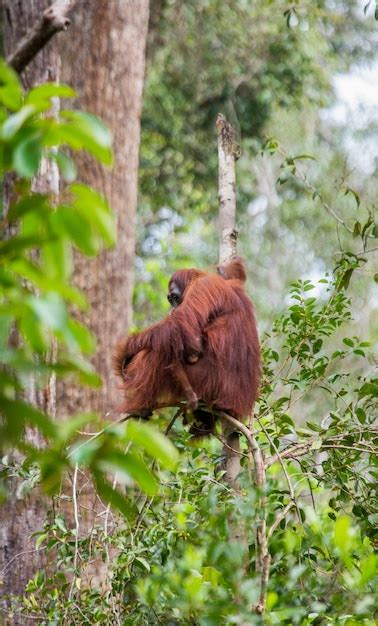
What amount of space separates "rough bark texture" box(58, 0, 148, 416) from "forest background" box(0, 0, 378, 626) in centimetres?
1

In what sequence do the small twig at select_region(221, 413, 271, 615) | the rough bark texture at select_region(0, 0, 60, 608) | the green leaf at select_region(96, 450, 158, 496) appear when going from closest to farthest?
the green leaf at select_region(96, 450, 158, 496)
the small twig at select_region(221, 413, 271, 615)
the rough bark texture at select_region(0, 0, 60, 608)

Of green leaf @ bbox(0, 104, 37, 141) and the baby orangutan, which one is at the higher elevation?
green leaf @ bbox(0, 104, 37, 141)

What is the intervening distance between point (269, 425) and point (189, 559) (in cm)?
137

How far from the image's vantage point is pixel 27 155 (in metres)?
0.94

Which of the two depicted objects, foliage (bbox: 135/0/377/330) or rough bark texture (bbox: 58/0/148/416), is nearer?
rough bark texture (bbox: 58/0/148/416)

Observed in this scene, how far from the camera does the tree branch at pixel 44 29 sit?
4312mm

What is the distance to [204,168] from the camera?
1167cm

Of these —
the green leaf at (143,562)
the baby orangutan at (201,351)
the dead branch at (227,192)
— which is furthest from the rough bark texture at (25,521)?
the green leaf at (143,562)

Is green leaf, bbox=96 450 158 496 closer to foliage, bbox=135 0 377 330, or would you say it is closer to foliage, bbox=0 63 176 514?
foliage, bbox=0 63 176 514

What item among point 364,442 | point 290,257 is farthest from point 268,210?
point 364,442

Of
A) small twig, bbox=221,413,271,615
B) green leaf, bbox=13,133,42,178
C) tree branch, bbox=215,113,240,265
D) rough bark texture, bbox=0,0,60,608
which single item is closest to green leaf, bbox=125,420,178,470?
green leaf, bbox=13,133,42,178

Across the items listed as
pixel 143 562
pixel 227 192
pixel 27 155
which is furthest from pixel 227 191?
pixel 27 155

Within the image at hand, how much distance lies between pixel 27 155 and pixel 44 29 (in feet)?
11.8

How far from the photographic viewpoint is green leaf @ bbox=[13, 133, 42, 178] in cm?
93
